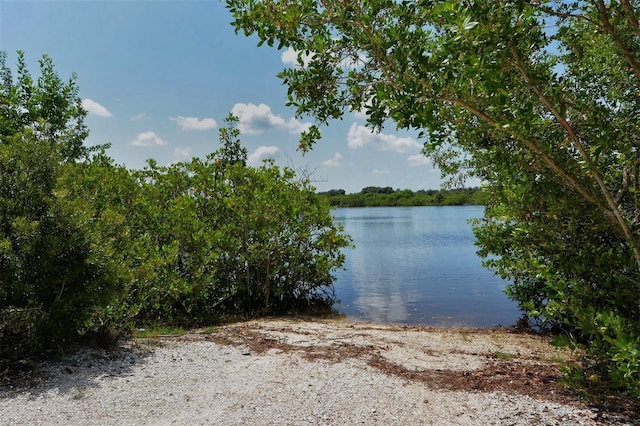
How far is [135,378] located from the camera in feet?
14.8

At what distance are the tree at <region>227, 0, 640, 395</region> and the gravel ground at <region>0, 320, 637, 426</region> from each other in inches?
34.4

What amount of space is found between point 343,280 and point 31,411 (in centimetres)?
1280

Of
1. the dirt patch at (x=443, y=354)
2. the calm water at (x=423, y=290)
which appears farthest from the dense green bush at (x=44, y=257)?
the calm water at (x=423, y=290)

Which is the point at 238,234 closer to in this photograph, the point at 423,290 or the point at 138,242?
the point at 138,242

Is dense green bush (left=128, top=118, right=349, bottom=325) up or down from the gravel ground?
up

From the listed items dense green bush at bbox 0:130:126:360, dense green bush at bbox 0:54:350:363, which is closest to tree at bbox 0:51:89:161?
dense green bush at bbox 0:54:350:363

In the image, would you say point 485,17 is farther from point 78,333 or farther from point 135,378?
point 78,333

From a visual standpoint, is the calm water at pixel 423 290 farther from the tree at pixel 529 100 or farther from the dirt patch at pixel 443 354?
the tree at pixel 529 100

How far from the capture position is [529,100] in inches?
176

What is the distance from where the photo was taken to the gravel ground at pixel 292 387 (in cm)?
371

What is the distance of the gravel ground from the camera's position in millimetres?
3705

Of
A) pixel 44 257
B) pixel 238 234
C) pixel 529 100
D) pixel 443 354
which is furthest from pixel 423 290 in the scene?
pixel 44 257

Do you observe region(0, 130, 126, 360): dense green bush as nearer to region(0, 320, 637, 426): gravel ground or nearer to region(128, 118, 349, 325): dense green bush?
region(0, 320, 637, 426): gravel ground

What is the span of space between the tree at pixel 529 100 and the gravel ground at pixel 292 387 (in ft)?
2.87
